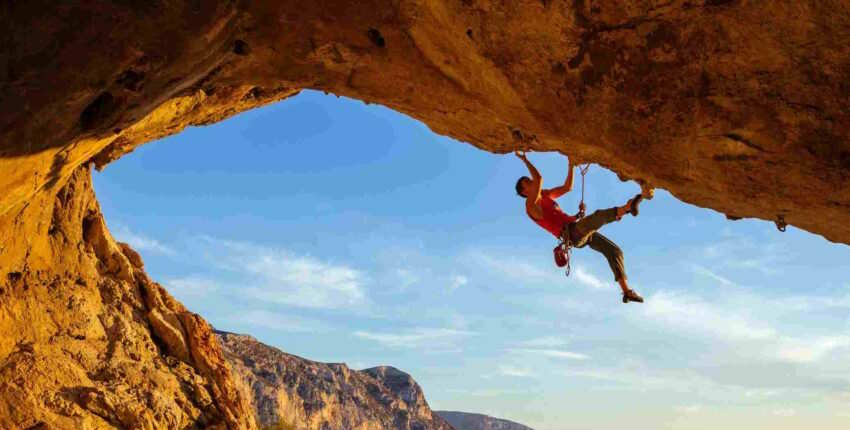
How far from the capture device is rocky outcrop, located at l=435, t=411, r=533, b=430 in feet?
374

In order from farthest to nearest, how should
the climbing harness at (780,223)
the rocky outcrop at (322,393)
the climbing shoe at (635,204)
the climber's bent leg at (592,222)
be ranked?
the rocky outcrop at (322,393) < the climber's bent leg at (592,222) < the climbing shoe at (635,204) < the climbing harness at (780,223)

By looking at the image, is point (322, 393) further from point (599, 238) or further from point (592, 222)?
point (592, 222)

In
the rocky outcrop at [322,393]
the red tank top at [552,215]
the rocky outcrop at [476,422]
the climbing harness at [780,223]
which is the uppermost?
the rocky outcrop at [476,422]

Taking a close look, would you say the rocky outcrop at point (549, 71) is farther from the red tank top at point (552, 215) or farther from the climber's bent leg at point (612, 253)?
the climber's bent leg at point (612, 253)

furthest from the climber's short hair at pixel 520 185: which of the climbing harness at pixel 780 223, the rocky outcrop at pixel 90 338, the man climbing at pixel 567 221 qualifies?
the rocky outcrop at pixel 90 338

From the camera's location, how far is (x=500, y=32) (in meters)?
6.18

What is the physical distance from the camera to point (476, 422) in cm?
11519

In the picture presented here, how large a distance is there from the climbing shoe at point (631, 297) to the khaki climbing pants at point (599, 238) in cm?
30

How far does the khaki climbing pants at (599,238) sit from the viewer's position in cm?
898

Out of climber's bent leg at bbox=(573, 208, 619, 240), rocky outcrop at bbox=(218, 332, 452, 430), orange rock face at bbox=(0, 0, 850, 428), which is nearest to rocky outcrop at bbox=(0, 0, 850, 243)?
orange rock face at bbox=(0, 0, 850, 428)

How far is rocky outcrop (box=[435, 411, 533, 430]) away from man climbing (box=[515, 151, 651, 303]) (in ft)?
360

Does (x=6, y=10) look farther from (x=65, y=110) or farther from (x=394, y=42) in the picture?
(x=394, y=42)

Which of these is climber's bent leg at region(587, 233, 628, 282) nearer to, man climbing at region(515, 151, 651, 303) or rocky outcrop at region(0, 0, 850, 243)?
man climbing at region(515, 151, 651, 303)

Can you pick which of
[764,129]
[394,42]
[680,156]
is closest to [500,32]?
[394,42]
